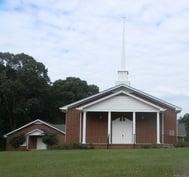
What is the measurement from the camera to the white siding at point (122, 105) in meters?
43.4

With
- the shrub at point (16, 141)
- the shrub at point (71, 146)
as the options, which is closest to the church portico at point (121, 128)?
the shrub at point (71, 146)


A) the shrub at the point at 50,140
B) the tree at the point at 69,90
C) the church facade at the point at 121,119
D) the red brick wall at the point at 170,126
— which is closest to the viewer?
the church facade at the point at 121,119

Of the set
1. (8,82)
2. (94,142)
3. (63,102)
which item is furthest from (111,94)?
(63,102)

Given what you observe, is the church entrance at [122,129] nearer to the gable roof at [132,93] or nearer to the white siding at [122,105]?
the white siding at [122,105]

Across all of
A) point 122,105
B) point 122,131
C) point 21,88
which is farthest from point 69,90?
point 122,105

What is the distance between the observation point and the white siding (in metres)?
43.4

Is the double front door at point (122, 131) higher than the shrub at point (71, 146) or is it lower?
higher

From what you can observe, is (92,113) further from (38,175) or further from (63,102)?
(63,102)

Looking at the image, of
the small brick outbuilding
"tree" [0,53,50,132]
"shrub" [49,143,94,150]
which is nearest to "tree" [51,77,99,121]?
"tree" [0,53,50,132]

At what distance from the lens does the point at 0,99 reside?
7488 cm

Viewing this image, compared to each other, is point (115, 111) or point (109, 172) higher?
point (115, 111)

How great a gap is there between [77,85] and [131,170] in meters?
72.1

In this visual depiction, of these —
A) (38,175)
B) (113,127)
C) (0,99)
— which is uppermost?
(0,99)

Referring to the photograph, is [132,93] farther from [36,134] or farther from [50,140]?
[36,134]
